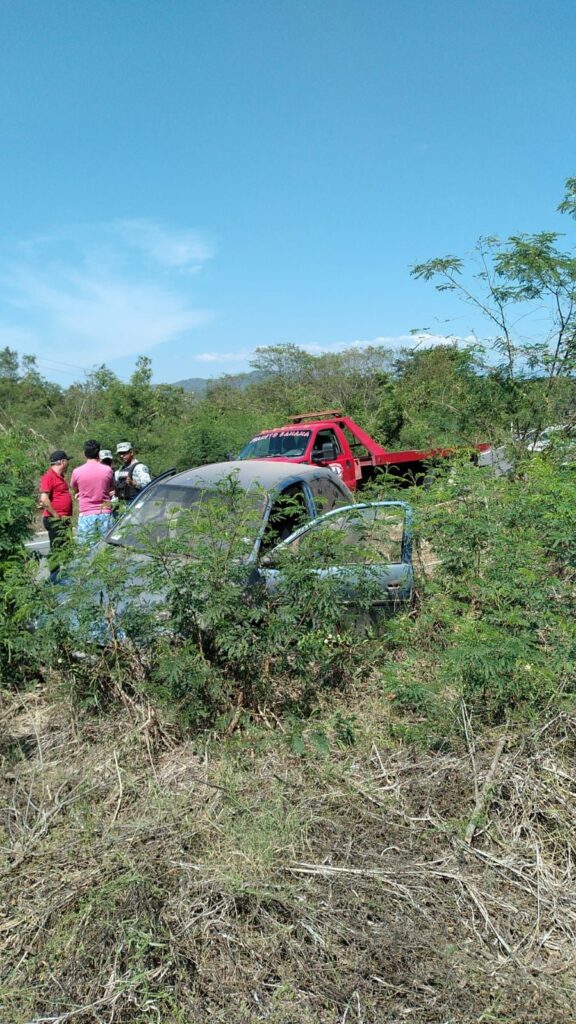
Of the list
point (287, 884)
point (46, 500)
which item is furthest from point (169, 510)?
point (46, 500)

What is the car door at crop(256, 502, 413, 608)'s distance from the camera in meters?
4.10

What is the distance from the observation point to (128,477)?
823 cm

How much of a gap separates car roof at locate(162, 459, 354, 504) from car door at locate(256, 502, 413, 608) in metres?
0.75

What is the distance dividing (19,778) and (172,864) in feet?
3.81

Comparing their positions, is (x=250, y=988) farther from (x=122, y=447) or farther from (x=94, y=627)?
(x=122, y=447)

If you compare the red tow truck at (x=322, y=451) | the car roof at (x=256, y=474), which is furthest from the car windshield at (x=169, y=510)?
the red tow truck at (x=322, y=451)

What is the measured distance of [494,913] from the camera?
2.69 meters

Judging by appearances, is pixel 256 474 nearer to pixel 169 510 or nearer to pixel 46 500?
pixel 169 510

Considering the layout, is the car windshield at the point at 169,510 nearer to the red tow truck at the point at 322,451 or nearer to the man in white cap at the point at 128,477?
the man in white cap at the point at 128,477

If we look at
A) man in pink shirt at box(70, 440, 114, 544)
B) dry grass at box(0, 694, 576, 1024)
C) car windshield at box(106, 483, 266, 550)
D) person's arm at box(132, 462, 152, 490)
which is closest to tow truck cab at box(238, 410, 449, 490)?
person's arm at box(132, 462, 152, 490)

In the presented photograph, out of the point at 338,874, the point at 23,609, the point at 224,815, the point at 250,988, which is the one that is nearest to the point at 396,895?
the point at 338,874

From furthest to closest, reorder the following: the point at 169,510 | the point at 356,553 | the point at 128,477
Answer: the point at 128,477 < the point at 169,510 < the point at 356,553

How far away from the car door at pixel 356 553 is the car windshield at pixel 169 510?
32cm

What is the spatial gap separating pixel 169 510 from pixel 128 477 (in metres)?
3.95
